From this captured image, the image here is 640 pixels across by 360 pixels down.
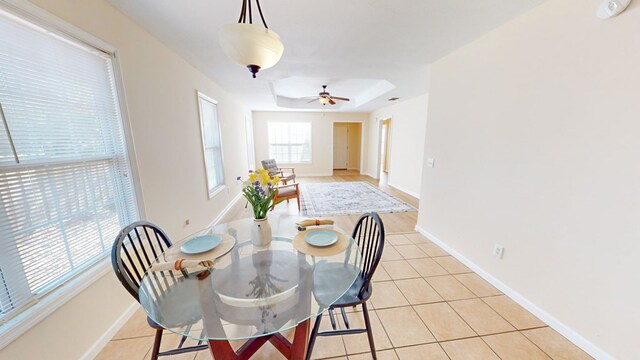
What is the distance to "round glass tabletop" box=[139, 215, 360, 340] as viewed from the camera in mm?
957

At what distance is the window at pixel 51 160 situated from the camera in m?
1.04

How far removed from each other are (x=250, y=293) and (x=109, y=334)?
4.09 feet

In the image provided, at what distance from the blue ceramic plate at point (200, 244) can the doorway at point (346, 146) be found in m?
7.87

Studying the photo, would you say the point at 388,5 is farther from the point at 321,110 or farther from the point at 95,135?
the point at 321,110

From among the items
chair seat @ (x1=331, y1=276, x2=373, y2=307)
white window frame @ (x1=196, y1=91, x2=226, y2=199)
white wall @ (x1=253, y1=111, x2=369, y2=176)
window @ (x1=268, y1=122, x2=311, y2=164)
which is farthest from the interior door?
chair seat @ (x1=331, y1=276, x2=373, y2=307)

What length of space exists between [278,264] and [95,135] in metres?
1.53

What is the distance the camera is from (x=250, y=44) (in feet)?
3.59

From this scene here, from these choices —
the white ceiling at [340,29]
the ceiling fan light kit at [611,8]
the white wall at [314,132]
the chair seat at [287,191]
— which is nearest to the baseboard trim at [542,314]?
the ceiling fan light kit at [611,8]

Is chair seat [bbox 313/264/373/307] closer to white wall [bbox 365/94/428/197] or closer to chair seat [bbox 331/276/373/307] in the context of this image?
chair seat [bbox 331/276/373/307]

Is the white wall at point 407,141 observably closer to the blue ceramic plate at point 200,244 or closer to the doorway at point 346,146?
the doorway at point 346,146

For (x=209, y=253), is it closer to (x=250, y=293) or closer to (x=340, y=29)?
(x=250, y=293)

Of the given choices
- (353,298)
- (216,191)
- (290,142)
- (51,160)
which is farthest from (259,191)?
(290,142)

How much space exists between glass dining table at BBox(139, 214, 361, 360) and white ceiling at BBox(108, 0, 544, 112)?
1.70m

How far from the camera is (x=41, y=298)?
114 cm
